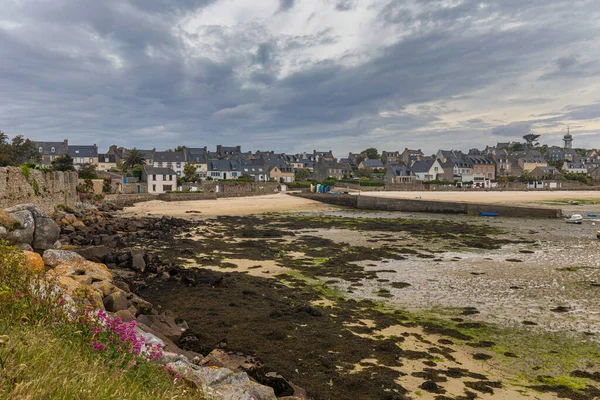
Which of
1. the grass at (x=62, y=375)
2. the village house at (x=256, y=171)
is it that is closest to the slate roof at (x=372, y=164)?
the village house at (x=256, y=171)

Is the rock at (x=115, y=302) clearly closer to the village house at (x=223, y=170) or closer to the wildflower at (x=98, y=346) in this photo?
the wildflower at (x=98, y=346)

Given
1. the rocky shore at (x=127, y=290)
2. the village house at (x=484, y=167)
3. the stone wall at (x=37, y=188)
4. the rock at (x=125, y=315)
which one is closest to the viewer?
the rocky shore at (x=127, y=290)

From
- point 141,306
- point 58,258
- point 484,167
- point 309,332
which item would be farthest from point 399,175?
point 141,306

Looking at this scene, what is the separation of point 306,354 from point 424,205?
127ft

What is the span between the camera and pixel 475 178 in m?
108

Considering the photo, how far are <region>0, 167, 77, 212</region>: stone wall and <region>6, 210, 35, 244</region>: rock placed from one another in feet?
29.2

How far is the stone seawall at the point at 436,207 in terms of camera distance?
34.6m

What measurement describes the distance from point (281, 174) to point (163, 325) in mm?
97303

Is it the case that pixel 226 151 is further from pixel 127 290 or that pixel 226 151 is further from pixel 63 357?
pixel 63 357

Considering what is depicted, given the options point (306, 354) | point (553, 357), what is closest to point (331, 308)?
point (306, 354)

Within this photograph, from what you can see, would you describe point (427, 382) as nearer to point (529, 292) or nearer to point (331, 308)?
point (331, 308)

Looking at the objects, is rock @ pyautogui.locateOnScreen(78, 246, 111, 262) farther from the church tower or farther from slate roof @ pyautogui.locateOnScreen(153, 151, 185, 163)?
the church tower

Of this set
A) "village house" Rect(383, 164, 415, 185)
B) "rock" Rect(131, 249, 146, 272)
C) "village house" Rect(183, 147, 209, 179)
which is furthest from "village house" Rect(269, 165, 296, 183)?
"rock" Rect(131, 249, 146, 272)

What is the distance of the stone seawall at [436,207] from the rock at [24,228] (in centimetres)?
3680
